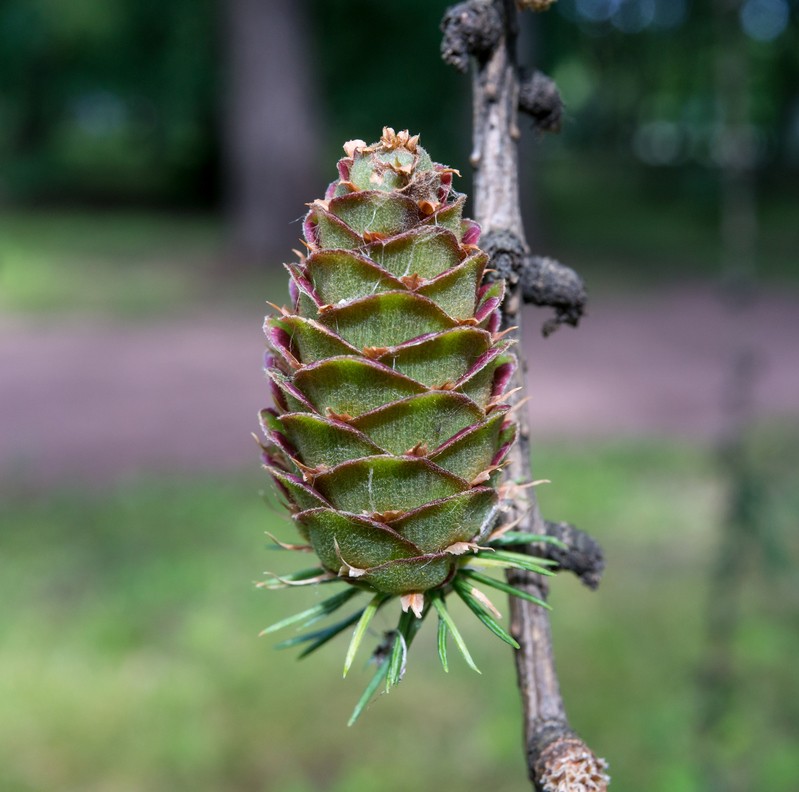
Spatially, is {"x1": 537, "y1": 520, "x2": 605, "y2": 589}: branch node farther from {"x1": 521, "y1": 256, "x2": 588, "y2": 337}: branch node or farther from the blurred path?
the blurred path

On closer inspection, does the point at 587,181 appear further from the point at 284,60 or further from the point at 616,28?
the point at 284,60

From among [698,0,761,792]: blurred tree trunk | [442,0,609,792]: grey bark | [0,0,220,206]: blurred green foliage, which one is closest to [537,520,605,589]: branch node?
[442,0,609,792]: grey bark

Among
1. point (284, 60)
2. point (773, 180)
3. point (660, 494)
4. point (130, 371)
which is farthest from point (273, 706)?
point (773, 180)

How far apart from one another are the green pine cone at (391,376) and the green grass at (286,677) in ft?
7.05

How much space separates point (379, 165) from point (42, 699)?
4.04 metres

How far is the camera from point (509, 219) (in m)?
1.09

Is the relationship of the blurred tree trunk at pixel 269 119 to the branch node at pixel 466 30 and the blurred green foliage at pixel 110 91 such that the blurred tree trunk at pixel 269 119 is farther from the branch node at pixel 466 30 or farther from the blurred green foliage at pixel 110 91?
the branch node at pixel 466 30

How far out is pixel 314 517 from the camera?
0.97 meters

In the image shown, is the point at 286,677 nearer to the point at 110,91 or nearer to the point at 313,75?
the point at 313,75

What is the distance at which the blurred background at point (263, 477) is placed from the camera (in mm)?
3896

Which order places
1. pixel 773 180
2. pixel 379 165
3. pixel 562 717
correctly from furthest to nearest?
pixel 773 180 < pixel 562 717 < pixel 379 165

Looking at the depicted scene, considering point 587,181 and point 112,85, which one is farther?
point 587,181

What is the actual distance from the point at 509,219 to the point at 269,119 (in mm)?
14635

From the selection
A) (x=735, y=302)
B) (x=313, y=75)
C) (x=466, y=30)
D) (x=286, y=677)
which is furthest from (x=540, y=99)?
(x=313, y=75)
